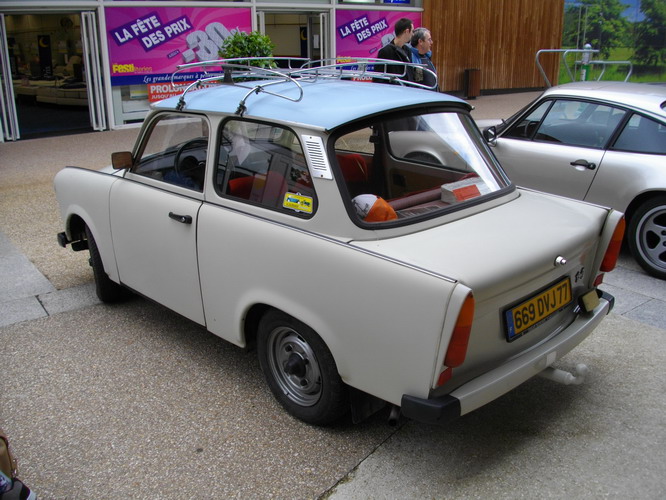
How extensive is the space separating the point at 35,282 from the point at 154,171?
1919mm

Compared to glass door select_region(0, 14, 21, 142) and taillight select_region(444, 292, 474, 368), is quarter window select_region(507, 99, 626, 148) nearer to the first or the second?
taillight select_region(444, 292, 474, 368)

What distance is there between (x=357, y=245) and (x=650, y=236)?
3744 mm

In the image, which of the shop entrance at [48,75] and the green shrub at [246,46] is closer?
the green shrub at [246,46]

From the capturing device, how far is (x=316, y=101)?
11.8 feet

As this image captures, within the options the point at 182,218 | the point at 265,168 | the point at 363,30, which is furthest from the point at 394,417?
the point at 363,30

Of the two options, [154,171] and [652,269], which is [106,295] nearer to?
[154,171]

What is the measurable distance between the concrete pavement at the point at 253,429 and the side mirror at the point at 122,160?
1.15 meters

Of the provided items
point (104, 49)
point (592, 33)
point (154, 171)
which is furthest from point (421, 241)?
point (592, 33)

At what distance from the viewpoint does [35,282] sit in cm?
550

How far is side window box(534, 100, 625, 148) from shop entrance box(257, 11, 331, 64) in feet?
33.6

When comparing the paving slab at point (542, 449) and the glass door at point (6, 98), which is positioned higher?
the glass door at point (6, 98)

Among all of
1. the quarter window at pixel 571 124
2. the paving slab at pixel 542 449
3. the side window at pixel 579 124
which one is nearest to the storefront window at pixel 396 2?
the quarter window at pixel 571 124

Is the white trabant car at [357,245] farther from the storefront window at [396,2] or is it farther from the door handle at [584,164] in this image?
the storefront window at [396,2]

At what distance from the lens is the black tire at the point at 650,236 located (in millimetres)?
5555
